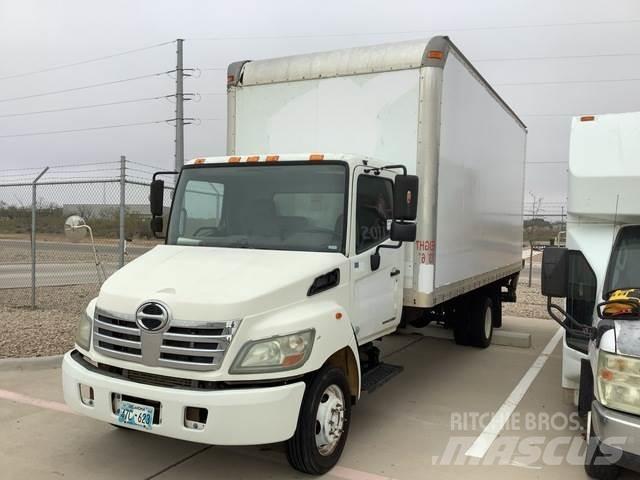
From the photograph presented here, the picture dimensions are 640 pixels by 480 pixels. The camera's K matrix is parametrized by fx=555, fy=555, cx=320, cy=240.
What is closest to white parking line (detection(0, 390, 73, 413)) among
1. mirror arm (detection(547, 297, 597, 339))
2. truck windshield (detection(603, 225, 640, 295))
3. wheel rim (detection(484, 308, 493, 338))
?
mirror arm (detection(547, 297, 597, 339))

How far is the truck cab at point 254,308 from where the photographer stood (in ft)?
11.5

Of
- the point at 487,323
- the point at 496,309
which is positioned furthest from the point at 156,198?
the point at 496,309

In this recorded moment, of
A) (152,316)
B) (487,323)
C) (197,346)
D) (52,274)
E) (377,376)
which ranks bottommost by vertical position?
(52,274)

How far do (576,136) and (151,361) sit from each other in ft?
12.9

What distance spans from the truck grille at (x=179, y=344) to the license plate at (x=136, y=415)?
29 centimetres

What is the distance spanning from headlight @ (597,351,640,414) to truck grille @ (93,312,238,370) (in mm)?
2333

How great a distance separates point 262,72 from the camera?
20.4ft

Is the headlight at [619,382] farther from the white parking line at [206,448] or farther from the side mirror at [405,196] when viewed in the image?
the side mirror at [405,196]

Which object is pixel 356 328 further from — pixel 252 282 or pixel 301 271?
pixel 252 282

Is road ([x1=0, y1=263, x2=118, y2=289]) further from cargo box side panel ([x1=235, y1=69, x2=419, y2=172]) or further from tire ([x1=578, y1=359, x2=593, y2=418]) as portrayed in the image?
tire ([x1=578, y1=359, x2=593, y2=418])

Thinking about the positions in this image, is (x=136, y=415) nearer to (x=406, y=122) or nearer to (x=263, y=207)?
(x=263, y=207)

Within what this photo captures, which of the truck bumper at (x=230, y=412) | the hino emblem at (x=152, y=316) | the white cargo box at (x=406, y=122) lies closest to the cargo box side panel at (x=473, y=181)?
the white cargo box at (x=406, y=122)

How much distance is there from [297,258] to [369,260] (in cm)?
75

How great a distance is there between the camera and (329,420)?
4.03 meters
